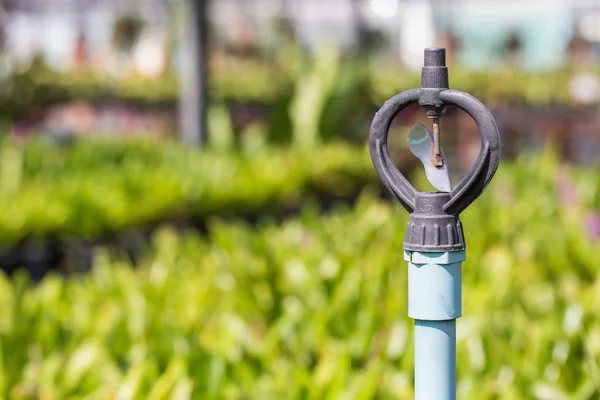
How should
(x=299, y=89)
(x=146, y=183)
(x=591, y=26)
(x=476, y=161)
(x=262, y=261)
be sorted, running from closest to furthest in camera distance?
1. (x=476, y=161)
2. (x=262, y=261)
3. (x=146, y=183)
4. (x=299, y=89)
5. (x=591, y=26)

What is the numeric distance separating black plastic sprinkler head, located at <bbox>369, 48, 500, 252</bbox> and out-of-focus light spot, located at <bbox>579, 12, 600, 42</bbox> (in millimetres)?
16360

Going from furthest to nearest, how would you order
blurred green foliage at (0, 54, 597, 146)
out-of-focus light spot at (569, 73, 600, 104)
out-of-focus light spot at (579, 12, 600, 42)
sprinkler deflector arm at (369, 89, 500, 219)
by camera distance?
1. out-of-focus light spot at (579, 12, 600, 42)
2. out-of-focus light spot at (569, 73, 600, 104)
3. blurred green foliage at (0, 54, 597, 146)
4. sprinkler deflector arm at (369, 89, 500, 219)

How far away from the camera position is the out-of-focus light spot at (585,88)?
12.9m

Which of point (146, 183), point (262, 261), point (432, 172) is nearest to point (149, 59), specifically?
point (146, 183)

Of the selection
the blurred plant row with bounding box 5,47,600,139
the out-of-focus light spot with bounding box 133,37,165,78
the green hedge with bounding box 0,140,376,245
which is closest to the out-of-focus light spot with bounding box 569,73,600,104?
the blurred plant row with bounding box 5,47,600,139

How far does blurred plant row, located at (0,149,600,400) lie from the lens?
1.84 meters

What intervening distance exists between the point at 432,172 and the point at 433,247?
0.10m

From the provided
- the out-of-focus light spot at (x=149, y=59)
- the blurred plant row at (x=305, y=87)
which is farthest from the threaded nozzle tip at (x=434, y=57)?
the out-of-focus light spot at (x=149, y=59)

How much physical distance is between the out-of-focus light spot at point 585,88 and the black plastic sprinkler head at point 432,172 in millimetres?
12169

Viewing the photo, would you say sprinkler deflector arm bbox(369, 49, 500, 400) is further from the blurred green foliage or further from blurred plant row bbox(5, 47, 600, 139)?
blurred plant row bbox(5, 47, 600, 139)

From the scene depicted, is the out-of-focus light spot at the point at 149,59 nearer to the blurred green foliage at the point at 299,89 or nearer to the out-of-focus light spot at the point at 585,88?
the blurred green foliage at the point at 299,89

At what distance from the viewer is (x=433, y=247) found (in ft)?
3.53

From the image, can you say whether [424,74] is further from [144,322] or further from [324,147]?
[324,147]

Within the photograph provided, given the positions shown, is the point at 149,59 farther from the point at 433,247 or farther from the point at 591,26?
the point at 433,247
